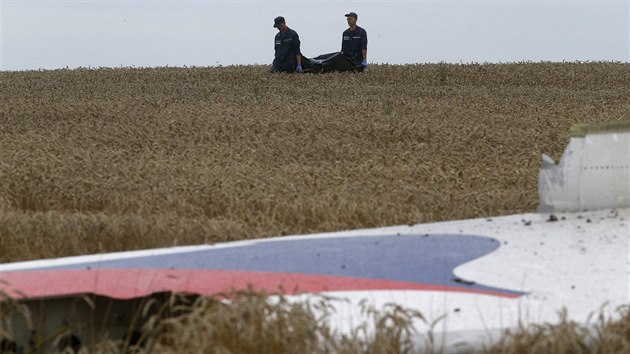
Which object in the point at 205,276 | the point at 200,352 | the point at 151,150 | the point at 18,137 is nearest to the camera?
the point at 200,352

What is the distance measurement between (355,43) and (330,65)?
3.74 ft

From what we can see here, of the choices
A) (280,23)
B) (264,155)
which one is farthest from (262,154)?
(280,23)

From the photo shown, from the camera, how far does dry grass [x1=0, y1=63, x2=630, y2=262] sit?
8461mm

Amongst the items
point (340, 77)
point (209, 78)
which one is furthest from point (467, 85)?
point (209, 78)

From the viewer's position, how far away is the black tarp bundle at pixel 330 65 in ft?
78.0

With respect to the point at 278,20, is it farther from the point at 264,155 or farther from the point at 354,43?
the point at 264,155

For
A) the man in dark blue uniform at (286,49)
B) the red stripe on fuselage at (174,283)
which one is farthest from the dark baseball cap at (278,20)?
the red stripe on fuselage at (174,283)

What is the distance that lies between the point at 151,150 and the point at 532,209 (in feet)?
16.5

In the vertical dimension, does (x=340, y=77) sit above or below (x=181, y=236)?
above

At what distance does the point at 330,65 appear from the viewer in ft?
78.2

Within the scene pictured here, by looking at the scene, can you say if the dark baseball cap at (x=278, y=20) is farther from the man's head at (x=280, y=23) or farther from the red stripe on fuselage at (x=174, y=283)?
the red stripe on fuselage at (x=174, y=283)

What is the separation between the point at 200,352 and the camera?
4.37 m

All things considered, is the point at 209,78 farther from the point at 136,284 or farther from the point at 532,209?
the point at 136,284

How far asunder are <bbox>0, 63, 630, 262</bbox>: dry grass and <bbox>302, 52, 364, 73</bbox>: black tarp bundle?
0.83m
